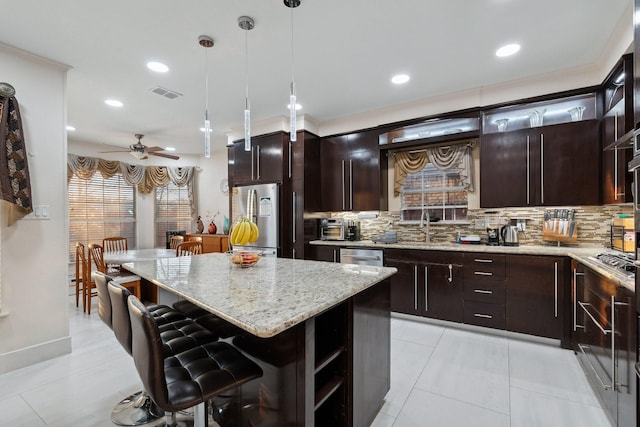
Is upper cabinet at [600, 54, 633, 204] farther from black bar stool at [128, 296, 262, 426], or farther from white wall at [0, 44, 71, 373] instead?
white wall at [0, 44, 71, 373]

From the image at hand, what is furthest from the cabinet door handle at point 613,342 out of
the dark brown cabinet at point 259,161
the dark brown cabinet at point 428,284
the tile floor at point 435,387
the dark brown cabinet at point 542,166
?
the dark brown cabinet at point 259,161

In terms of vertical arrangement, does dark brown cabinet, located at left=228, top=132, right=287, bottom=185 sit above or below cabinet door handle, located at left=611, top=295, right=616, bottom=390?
above

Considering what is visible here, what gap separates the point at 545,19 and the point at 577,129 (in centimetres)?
129

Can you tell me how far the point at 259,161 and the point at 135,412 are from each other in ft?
11.1

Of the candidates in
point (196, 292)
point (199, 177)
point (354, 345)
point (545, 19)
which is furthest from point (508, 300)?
point (199, 177)

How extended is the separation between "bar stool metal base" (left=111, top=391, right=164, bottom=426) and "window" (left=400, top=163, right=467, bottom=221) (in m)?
3.52

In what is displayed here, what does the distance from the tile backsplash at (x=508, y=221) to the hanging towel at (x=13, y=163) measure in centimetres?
361

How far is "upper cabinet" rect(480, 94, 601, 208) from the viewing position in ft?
9.66

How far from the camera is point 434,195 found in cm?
410

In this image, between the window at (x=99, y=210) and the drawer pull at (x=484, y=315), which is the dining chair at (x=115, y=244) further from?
the drawer pull at (x=484, y=315)

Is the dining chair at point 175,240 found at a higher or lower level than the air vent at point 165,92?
lower

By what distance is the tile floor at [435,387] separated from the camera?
6.16 ft

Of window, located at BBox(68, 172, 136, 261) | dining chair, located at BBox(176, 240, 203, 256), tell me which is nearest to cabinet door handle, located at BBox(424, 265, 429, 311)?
dining chair, located at BBox(176, 240, 203, 256)

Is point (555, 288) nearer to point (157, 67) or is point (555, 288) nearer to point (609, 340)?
point (609, 340)
